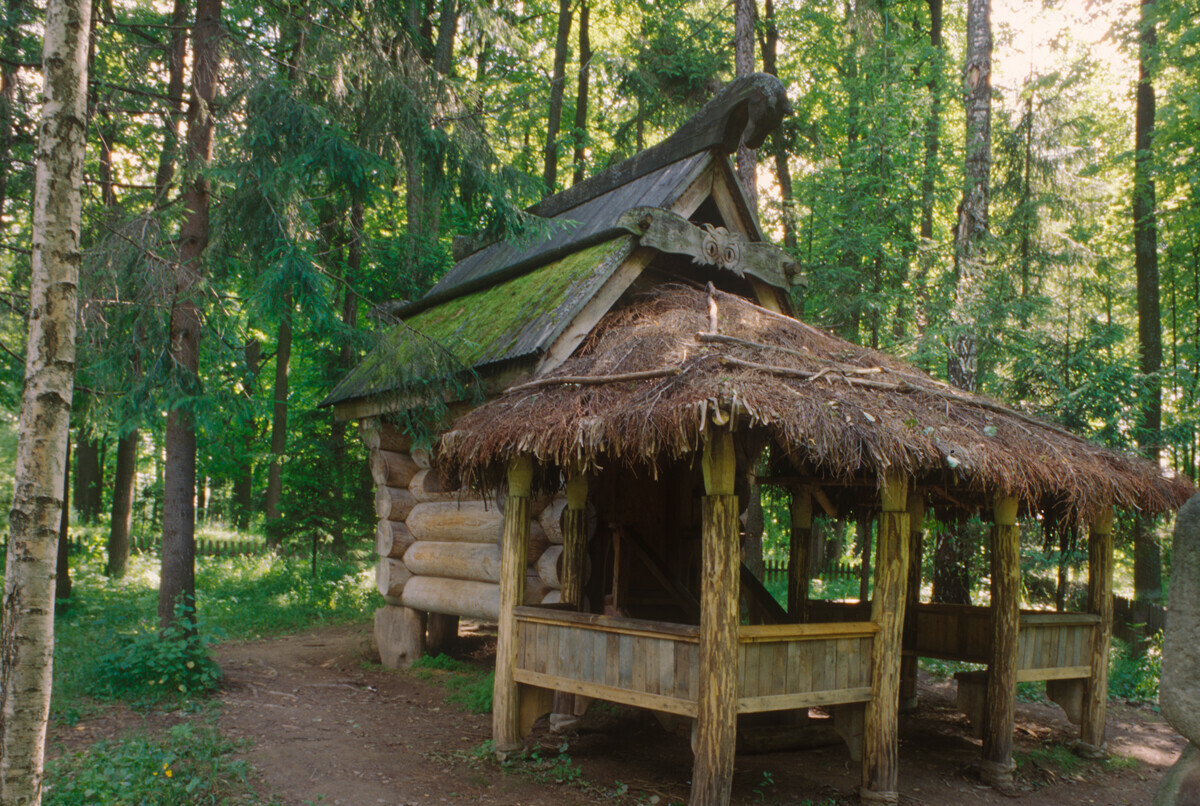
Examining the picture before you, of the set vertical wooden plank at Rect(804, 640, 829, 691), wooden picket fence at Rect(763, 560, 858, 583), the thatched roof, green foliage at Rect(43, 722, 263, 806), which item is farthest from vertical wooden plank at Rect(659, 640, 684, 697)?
wooden picket fence at Rect(763, 560, 858, 583)

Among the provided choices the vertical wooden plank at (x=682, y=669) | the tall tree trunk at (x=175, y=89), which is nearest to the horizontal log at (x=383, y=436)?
the tall tree trunk at (x=175, y=89)

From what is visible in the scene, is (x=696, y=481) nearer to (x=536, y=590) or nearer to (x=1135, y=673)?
(x=536, y=590)

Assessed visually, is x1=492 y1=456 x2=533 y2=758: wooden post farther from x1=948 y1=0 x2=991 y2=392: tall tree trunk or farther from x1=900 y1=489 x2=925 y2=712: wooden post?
x1=948 y1=0 x2=991 y2=392: tall tree trunk

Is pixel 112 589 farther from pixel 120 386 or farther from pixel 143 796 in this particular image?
pixel 143 796

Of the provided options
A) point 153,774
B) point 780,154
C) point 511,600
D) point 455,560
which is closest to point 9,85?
point 455,560

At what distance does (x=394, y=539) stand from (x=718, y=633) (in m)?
6.31

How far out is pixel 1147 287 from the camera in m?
14.6

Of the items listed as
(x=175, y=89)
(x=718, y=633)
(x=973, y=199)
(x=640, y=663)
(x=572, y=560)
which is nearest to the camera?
(x=718, y=633)

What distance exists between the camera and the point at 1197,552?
403 cm

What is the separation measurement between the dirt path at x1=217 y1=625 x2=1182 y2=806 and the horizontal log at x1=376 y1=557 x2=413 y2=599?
1.08m

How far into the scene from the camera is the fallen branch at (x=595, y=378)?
6.33m

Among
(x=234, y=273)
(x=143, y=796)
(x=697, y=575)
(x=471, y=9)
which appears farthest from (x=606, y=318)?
(x=143, y=796)

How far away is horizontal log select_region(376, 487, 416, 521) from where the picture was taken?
1124 cm

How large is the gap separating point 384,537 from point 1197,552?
9.25 metres
